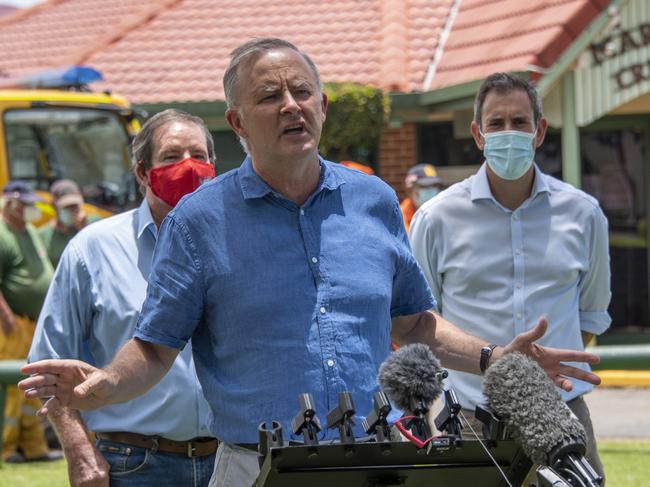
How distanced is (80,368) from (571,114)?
12354 millimetres

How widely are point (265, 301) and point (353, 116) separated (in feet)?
39.2

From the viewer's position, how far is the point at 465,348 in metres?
4.10

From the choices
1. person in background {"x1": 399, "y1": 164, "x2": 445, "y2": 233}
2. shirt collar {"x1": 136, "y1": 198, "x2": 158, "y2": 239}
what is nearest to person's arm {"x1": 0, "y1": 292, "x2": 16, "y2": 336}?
person in background {"x1": 399, "y1": 164, "x2": 445, "y2": 233}

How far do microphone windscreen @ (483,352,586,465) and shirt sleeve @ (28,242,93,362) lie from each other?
7.02ft

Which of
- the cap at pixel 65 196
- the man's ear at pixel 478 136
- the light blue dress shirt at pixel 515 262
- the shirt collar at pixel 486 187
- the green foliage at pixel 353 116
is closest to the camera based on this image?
the light blue dress shirt at pixel 515 262

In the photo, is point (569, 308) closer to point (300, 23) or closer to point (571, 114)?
point (571, 114)

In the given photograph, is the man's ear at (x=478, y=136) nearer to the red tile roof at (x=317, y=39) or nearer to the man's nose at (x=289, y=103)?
the man's nose at (x=289, y=103)

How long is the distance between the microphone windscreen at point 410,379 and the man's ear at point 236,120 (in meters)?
1.03

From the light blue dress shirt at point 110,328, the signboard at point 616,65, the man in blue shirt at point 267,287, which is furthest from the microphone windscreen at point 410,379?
the signboard at point 616,65

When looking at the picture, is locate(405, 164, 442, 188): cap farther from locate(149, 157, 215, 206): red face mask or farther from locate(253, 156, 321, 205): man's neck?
locate(253, 156, 321, 205): man's neck

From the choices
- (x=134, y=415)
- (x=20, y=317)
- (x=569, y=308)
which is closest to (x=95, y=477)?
(x=134, y=415)

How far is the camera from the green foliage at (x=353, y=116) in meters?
15.6

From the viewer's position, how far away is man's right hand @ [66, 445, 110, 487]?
4.66 meters

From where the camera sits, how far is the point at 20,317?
11320 mm
